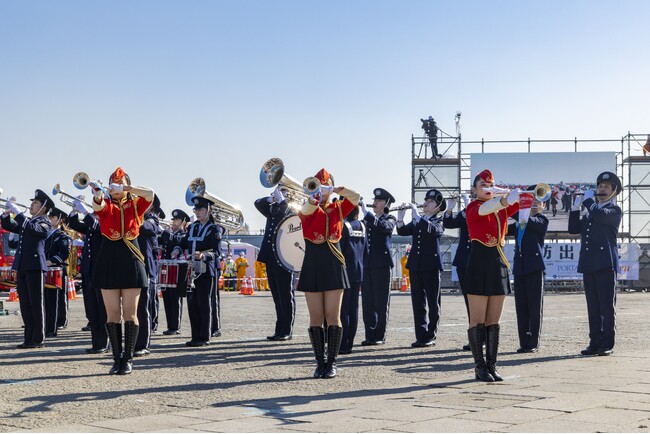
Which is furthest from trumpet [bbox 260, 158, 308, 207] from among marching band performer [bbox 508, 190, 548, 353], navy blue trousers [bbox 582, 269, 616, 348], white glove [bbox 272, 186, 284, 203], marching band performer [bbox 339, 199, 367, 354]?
navy blue trousers [bbox 582, 269, 616, 348]

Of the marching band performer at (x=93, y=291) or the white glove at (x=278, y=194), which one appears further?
the white glove at (x=278, y=194)

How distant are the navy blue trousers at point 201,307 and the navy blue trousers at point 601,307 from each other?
15.4ft

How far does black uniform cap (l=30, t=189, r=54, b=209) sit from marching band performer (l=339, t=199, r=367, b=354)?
393 centimetres

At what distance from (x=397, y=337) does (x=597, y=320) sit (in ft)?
10.8

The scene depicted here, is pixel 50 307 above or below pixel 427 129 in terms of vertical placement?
below

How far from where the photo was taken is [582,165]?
39.8 meters

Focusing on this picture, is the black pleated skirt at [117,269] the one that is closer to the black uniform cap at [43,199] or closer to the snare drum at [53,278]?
the black uniform cap at [43,199]

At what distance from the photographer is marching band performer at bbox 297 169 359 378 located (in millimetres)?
9242

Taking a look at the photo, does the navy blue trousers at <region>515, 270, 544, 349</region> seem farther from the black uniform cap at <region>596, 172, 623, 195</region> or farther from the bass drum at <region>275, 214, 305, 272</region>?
the bass drum at <region>275, 214, 305, 272</region>

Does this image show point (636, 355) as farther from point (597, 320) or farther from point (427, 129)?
point (427, 129)

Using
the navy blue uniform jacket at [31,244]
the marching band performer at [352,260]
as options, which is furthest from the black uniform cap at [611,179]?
the navy blue uniform jacket at [31,244]

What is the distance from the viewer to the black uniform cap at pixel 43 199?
12.6 m

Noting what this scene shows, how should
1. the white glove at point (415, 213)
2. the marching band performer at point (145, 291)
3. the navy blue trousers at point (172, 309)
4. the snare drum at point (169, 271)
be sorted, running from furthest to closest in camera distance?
the navy blue trousers at point (172, 309) < the snare drum at point (169, 271) < the white glove at point (415, 213) < the marching band performer at point (145, 291)

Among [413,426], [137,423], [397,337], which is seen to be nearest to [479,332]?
[413,426]
